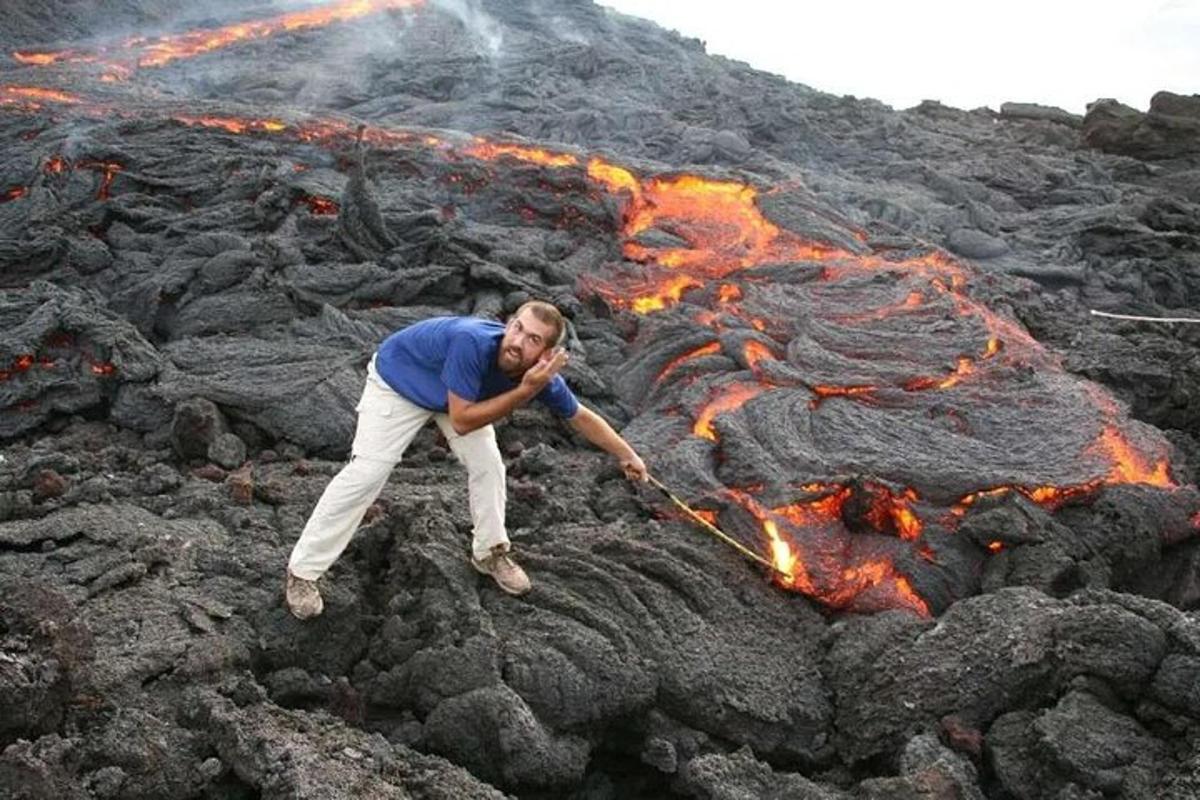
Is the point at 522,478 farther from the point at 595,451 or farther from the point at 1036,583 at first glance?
the point at 1036,583

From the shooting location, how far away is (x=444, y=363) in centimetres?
521

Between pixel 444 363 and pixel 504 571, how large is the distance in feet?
4.79

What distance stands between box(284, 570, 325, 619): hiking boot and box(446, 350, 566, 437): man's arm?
1351 mm

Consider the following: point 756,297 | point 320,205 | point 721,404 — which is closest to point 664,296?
point 756,297

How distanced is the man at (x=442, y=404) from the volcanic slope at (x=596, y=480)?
0.42 metres

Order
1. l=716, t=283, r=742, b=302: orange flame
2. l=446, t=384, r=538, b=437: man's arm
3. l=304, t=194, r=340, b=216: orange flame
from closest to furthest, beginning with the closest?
l=446, t=384, r=538, b=437: man's arm
l=716, t=283, r=742, b=302: orange flame
l=304, t=194, r=340, b=216: orange flame

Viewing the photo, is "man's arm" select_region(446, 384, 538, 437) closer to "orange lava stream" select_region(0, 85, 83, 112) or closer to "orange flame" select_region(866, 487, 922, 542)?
"orange flame" select_region(866, 487, 922, 542)

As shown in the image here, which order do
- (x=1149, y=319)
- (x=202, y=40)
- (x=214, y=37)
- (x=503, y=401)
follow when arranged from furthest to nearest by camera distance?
(x=214, y=37) < (x=202, y=40) < (x=1149, y=319) < (x=503, y=401)

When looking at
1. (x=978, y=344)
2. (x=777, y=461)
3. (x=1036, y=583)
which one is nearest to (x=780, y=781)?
(x=1036, y=583)

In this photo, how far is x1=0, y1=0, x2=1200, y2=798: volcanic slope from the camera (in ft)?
15.5

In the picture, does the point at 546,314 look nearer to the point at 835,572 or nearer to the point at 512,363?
the point at 512,363

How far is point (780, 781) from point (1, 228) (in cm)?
1137

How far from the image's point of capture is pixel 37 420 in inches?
322

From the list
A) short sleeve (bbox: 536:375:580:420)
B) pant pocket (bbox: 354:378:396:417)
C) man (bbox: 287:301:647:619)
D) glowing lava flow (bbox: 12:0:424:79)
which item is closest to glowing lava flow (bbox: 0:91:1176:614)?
short sleeve (bbox: 536:375:580:420)
